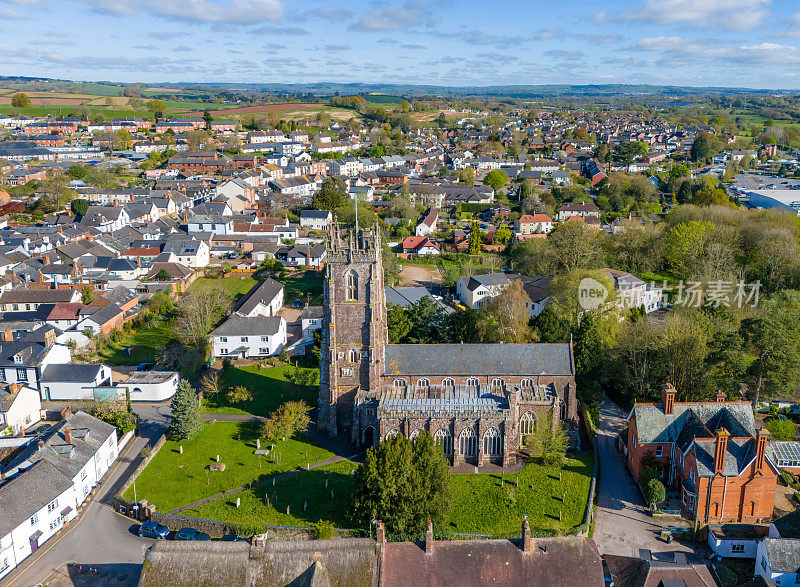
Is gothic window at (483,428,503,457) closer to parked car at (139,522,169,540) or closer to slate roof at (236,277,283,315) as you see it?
parked car at (139,522,169,540)

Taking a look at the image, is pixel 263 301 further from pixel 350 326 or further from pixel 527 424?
pixel 527 424

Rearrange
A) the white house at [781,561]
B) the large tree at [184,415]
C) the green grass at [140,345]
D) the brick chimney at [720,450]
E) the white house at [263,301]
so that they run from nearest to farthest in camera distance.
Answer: the white house at [781,561] < the brick chimney at [720,450] < the large tree at [184,415] < the green grass at [140,345] < the white house at [263,301]

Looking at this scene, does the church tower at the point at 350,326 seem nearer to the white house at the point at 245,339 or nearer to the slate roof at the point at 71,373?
the white house at the point at 245,339

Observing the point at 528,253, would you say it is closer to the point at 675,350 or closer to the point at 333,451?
the point at 675,350

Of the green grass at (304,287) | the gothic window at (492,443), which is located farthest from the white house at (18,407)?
the gothic window at (492,443)

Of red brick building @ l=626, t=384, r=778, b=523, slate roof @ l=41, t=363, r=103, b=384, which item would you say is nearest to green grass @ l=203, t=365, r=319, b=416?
slate roof @ l=41, t=363, r=103, b=384

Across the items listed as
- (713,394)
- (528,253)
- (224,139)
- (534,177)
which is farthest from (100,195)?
(713,394)
